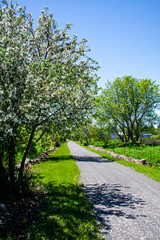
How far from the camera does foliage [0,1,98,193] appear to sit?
760 cm

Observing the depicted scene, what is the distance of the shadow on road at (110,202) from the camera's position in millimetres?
7562

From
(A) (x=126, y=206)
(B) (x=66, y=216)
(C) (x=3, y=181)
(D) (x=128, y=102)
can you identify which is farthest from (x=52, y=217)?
(D) (x=128, y=102)

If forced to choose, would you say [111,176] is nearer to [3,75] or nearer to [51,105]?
[51,105]

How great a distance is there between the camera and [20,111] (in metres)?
8.00

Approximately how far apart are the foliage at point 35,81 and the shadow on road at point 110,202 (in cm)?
452

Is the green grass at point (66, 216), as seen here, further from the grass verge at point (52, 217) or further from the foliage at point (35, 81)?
the foliage at point (35, 81)

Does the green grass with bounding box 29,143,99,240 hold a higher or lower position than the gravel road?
higher

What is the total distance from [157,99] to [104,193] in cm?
3842

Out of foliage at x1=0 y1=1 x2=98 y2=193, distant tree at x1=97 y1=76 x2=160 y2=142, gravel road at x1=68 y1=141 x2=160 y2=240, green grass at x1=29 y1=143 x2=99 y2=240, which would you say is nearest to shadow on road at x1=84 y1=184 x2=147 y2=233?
gravel road at x1=68 y1=141 x2=160 y2=240

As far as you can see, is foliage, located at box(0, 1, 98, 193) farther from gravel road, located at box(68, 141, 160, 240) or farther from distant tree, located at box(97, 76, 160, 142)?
distant tree, located at box(97, 76, 160, 142)

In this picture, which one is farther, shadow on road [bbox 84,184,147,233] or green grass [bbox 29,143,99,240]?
shadow on road [bbox 84,184,147,233]

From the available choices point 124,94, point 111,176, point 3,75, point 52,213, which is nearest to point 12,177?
point 52,213

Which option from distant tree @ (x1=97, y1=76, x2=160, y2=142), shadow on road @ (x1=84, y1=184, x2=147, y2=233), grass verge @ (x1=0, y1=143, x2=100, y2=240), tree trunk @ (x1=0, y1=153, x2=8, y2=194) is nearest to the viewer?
grass verge @ (x1=0, y1=143, x2=100, y2=240)

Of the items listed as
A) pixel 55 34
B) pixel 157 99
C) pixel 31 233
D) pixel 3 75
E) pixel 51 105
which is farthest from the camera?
pixel 157 99
